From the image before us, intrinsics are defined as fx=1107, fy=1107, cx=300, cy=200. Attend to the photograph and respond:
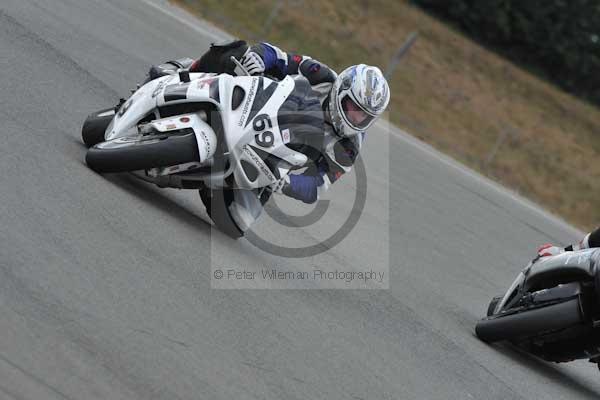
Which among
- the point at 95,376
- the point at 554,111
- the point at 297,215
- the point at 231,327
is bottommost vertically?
the point at 554,111

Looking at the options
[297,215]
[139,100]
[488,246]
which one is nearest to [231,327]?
[139,100]

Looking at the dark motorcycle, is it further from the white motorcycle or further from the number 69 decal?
the number 69 decal

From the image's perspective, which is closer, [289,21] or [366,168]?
[366,168]

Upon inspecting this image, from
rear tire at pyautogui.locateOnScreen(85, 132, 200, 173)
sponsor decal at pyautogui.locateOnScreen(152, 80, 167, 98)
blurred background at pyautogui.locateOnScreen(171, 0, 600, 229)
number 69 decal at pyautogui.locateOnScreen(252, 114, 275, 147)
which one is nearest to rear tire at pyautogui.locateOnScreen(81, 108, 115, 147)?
sponsor decal at pyautogui.locateOnScreen(152, 80, 167, 98)

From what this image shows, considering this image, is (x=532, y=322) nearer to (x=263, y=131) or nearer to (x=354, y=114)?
(x=354, y=114)

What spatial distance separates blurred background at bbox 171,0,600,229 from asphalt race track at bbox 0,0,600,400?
363 inches

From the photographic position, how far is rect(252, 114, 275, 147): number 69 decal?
293 inches

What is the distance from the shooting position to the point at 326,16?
2730 cm

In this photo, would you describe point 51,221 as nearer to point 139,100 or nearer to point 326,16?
point 139,100

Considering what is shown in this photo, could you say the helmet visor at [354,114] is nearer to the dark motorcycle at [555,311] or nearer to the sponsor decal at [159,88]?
the sponsor decal at [159,88]

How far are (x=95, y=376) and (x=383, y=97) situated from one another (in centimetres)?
374

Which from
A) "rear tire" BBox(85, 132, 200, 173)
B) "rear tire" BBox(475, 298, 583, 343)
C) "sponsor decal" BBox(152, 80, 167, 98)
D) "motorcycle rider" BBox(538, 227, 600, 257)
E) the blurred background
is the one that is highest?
"sponsor decal" BBox(152, 80, 167, 98)

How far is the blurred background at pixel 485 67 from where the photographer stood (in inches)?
915

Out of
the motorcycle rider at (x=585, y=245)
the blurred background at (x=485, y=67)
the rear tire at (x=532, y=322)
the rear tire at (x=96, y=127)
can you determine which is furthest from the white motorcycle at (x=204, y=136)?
the blurred background at (x=485, y=67)
